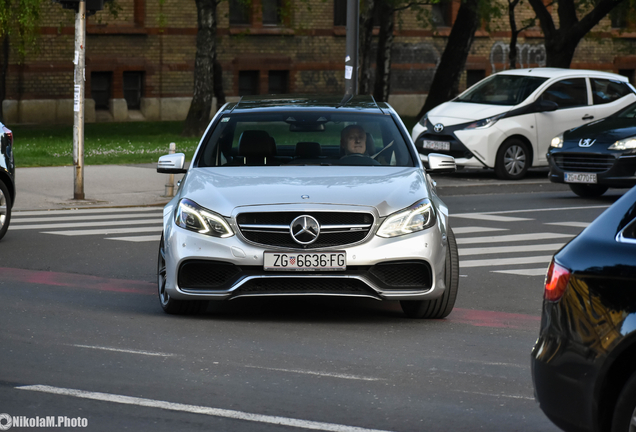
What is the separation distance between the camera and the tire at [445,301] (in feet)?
25.5

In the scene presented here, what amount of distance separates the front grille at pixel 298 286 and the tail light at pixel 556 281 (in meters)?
3.20

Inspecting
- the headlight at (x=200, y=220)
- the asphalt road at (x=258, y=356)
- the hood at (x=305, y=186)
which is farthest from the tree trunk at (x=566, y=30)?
the headlight at (x=200, y=220)

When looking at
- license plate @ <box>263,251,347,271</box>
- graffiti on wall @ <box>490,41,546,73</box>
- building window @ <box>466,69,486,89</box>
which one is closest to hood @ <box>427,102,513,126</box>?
license plate @ <box>263,251,347,271</box>

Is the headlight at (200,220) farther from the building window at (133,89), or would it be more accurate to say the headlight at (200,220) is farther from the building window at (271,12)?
the building window at (271,12)

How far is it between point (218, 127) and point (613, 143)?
30.2ft

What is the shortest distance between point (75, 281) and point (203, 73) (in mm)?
20113

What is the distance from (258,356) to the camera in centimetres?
666

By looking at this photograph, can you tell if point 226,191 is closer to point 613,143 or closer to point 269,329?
point 269,329

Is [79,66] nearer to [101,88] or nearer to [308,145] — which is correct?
[308,145]

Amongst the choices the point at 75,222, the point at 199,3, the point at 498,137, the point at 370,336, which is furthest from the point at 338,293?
the point at 199,3

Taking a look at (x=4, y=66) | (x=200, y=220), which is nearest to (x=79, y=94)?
(x=200, y=220)

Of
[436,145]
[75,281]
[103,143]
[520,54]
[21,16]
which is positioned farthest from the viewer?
[520,54]

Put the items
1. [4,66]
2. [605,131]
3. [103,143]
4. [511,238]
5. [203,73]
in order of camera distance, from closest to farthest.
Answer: [511,238] → [605,131] → [103,143] → [203,73] → [4,66]

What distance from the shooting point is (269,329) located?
7535mm
